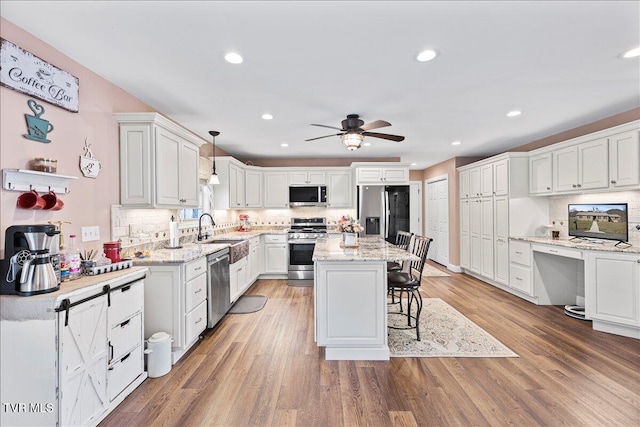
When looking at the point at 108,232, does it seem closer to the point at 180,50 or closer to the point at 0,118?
the point at 0,118

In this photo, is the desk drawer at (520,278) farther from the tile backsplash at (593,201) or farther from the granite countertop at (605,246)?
the tile backsplash at (593,201)

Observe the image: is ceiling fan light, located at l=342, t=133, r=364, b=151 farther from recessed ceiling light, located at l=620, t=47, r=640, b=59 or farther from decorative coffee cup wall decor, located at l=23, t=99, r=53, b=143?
decorative coffee cup wall decor, located at l=23, t=99, r=53, b=143

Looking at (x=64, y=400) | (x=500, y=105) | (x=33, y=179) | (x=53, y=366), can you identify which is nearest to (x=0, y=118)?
(x=33, y=179)

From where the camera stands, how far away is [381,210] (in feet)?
17.8

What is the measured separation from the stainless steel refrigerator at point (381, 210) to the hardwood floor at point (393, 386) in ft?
8.13

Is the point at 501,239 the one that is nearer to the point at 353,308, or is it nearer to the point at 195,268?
the point at 353,308

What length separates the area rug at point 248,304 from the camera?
391 cm

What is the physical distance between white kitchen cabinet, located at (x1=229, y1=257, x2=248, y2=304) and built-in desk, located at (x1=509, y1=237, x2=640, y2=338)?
4.14 m

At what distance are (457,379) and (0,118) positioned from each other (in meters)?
3.59

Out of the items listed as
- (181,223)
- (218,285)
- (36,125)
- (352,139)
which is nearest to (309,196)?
(181,223)

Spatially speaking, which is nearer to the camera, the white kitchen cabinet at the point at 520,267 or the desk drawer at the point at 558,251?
the desk drawer at the point at 558,251

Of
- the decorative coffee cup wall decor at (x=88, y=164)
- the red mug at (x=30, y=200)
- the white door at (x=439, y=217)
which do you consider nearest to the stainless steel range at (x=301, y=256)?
the white door at (x=439, y=217)

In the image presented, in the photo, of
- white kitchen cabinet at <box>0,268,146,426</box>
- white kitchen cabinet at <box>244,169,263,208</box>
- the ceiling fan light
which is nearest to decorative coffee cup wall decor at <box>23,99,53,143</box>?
white kitchen cabinet at <box>0,268,146,426</box>

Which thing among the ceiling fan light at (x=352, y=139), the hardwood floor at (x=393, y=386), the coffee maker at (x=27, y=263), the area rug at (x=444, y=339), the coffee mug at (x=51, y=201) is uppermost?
the ceiling fan light at (x=352, y=139)
